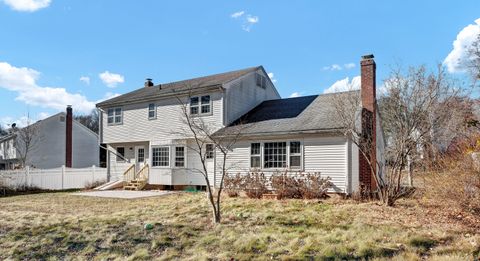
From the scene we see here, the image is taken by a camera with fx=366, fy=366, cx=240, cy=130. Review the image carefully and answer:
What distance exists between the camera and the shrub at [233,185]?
1587 centimetres

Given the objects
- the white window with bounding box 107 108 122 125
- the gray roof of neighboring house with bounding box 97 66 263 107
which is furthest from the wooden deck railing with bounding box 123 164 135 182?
the gray roof of neighboring house with bounding box 97 66 263 107

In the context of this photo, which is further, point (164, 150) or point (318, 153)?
point (164, 150)

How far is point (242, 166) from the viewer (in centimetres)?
1662

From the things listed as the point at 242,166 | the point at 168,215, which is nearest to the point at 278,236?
the point at 168,215

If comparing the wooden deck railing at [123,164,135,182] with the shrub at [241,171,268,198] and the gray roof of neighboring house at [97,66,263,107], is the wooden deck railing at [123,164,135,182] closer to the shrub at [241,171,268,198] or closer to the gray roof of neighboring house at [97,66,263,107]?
the gray roof of neighboring house at [97,66,263,107]

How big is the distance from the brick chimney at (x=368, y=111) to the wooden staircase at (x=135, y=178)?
1198 cm

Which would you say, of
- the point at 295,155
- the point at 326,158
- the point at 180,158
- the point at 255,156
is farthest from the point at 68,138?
the point at 326,158

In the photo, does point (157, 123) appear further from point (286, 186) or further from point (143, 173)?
point (286, 186)

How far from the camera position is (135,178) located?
2183 cm

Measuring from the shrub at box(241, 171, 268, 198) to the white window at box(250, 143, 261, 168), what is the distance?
0.52 metres

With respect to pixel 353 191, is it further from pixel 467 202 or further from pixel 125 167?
pixel 125 167

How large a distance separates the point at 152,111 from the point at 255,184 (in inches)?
353

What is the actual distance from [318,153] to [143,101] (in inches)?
455

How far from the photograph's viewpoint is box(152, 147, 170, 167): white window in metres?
20.4
